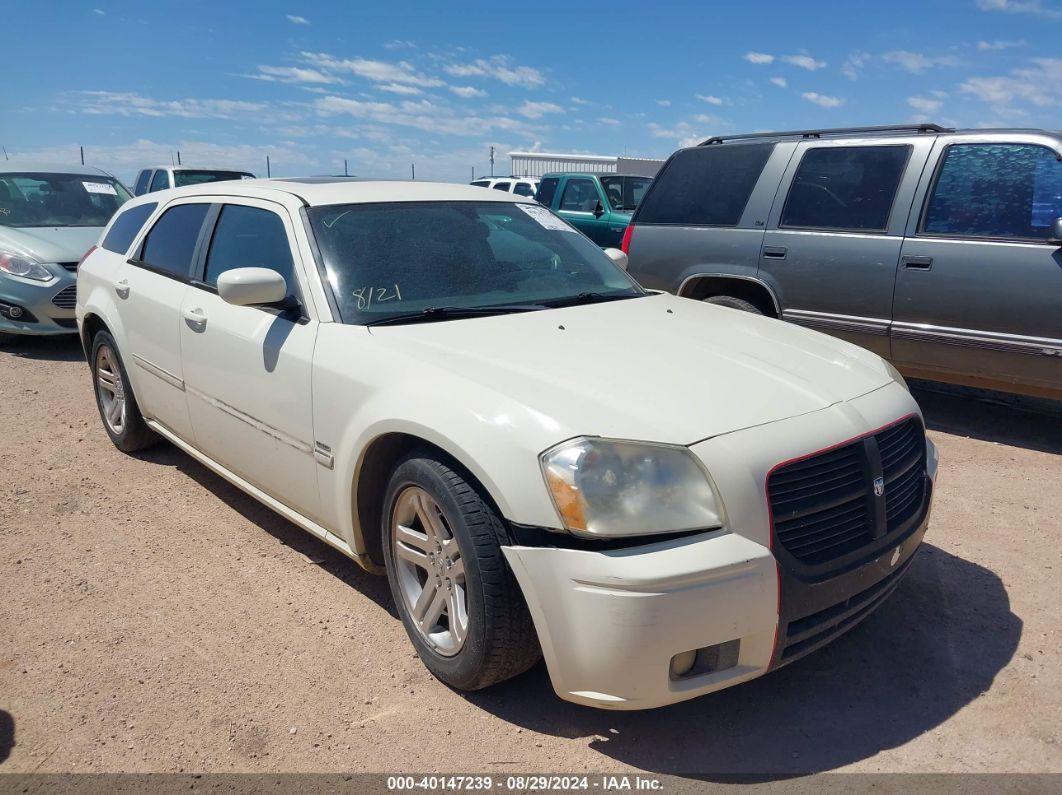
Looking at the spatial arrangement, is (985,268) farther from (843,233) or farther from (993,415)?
(993,415)

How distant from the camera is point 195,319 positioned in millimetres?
3889

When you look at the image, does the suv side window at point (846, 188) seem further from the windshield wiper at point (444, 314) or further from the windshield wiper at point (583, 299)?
the windshield wiper at point (444, 314)

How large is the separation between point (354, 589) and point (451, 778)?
49.8 inches

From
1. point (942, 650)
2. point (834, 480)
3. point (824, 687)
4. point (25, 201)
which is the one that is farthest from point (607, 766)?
point (25, 201)

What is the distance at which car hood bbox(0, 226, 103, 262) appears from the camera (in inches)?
316

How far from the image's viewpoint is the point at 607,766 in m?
2.48

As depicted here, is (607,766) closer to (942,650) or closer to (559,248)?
(942,650)

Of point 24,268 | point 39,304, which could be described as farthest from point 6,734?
point 24,268

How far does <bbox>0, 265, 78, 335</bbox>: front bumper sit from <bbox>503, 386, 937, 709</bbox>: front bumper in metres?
7.18

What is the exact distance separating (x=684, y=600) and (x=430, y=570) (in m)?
0.94

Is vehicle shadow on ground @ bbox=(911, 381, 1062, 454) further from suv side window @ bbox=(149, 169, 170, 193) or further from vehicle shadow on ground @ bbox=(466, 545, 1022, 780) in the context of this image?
suv side window @ bbox=(149, 169, 170, 193)

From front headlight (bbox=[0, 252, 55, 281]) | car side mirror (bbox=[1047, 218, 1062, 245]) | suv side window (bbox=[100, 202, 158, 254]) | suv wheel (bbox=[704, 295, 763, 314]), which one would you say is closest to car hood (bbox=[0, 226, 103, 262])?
front headlight (bbox=[0, 252, 55, 281])

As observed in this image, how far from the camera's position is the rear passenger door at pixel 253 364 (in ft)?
10.7

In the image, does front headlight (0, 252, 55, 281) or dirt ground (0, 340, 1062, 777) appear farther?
front headlight (0, 252, 55, 281)
